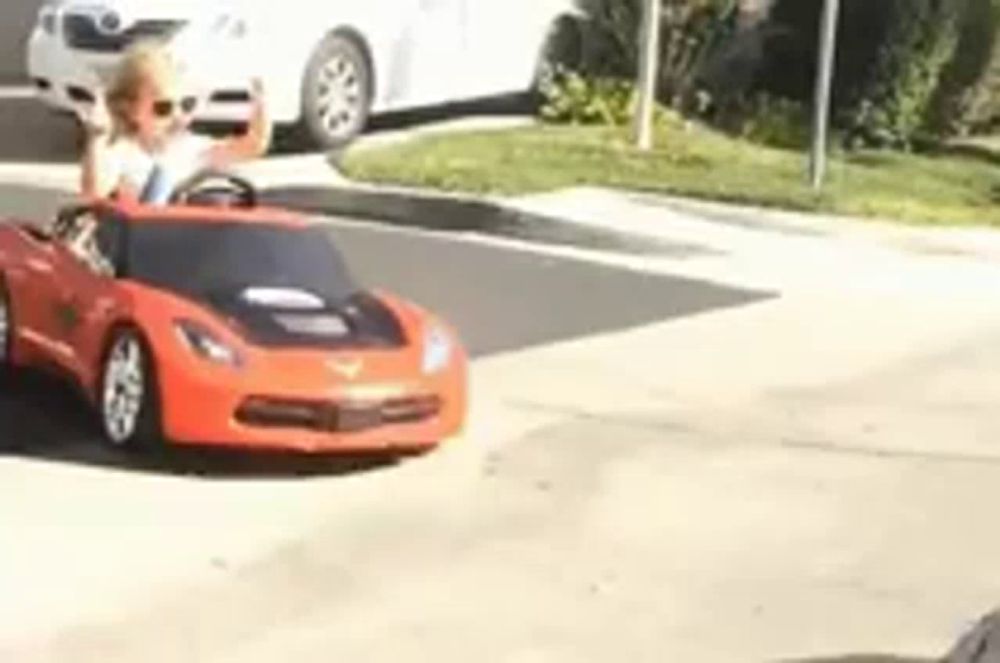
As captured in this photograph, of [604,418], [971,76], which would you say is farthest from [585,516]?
[971,76]

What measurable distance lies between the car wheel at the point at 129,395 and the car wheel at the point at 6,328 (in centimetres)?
87

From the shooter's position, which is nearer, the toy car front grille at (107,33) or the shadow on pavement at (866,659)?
the shadow on pavement at (866,659)

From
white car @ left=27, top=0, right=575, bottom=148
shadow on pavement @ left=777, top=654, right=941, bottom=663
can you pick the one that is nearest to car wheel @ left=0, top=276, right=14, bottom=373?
shadow on pavement @ left=777, top=654, right=941, bottom=663

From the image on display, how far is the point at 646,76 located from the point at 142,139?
26.7 ft

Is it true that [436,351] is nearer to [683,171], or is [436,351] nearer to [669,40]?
[683,171]

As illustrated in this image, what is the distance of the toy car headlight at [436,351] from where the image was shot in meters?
8.40

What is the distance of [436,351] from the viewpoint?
27.9ft

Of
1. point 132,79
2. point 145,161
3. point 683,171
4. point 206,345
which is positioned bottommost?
point 683,171

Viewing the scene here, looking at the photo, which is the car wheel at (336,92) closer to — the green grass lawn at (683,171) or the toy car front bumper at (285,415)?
the green grass lawn at (683,171)

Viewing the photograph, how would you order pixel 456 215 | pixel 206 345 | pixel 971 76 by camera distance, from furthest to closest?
pixel 971 76, pixel 456 215, pixel 206 345

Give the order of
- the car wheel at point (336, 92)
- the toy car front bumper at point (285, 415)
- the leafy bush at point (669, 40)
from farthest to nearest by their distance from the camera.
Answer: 1. the leafy bush at point (669, 40)
2. the car wheel at point (336, 92)
3. the toy car front bumper at point (285, 415)

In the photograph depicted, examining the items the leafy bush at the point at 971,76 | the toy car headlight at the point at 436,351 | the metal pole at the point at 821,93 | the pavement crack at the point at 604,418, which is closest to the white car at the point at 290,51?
the metal pole at the point at 821,93

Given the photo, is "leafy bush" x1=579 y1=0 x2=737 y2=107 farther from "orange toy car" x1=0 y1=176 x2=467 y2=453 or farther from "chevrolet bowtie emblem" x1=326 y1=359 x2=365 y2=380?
"chevrolet bowtie emblem" x1=326 y1=359 x2=365 y2=380

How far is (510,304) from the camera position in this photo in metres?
11.5
